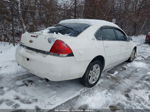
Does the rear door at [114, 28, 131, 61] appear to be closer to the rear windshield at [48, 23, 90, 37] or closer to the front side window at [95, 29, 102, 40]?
the front side window at [95, 29, 102, 40]

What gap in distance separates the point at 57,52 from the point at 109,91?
166 centimetres

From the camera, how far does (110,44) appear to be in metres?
3.34

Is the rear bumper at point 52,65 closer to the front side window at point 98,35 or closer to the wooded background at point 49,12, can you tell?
the front side window at point 98,35

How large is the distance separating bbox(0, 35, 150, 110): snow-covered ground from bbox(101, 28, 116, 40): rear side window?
121 cm

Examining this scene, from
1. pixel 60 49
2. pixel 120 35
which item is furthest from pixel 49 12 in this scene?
pixel 60 49

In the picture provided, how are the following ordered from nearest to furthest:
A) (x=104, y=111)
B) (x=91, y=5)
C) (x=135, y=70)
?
(x=104, y=111) < (x=135, y=70) < (x=91, y=5)

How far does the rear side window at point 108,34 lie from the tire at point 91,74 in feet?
2.40

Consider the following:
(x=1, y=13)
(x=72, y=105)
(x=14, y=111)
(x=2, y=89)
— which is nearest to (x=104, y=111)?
(x=72, y=105)

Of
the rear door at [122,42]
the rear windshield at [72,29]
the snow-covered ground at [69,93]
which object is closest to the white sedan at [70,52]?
the rear windshield at [72,29]

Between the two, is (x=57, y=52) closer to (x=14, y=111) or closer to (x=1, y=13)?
(x=14, y=111)

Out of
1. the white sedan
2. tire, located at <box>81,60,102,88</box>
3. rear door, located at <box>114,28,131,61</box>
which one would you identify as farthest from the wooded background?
tire, located at <box>81,60,102,88</box>

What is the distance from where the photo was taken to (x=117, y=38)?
3.79 m

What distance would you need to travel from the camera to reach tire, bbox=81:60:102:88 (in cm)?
286

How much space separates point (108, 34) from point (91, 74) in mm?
1255
